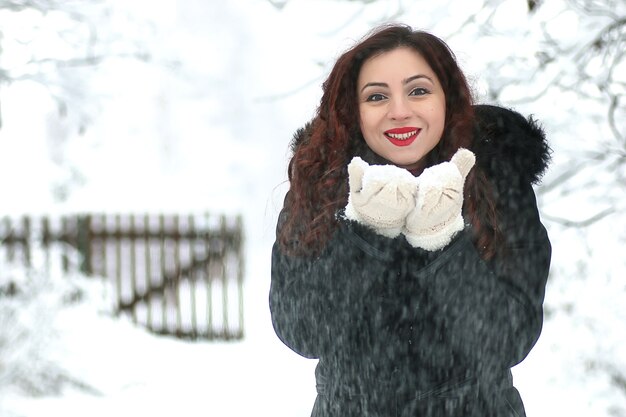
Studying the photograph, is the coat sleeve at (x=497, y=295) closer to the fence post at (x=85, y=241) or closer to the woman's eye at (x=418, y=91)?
the woman's eye at (x=418, y=91)

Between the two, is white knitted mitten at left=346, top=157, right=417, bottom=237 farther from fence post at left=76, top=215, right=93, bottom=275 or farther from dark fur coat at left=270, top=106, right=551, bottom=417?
fence post at left=76, top=215, right=93, bottom=275

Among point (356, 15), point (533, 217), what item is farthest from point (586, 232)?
point (533, 217)

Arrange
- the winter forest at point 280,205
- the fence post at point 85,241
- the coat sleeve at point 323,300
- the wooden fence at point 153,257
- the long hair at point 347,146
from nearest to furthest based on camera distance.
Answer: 1. the coat sleeve at point 323,300
2. the long hair at point 347,146
3. the winter forest at point 280,205
4. the wooden fence at point 153,257
5. the fence post at point 85,241

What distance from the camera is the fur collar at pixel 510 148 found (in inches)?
82.3

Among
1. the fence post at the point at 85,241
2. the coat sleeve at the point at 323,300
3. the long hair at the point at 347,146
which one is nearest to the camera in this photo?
the coat sleeve at the point at 323,300

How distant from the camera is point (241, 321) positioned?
8.50 m

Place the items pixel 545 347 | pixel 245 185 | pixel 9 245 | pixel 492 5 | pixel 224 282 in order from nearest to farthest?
pixel 492 5 → pixel 545 347 → pixel 9 245 → pixel 224 282 → pixel 245 185

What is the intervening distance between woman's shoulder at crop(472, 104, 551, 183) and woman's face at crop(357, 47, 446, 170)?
5.4 inches

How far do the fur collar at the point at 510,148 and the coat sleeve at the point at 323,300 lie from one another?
1.05 feet

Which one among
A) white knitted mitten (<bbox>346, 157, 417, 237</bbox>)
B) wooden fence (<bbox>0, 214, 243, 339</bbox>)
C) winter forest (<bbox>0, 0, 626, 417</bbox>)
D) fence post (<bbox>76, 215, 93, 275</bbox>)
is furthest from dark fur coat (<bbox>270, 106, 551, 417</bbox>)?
fence post (<bbox>76, 215, 93, 275</bbox>)

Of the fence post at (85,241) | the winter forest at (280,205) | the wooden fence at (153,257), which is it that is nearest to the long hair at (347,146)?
the winter forest at (280,205)

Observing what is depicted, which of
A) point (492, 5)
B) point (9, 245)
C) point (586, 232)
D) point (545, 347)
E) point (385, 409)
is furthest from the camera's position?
point (9, 245)

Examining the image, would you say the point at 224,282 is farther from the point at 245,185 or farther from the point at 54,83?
the point at 245,185

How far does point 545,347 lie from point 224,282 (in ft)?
13.2
